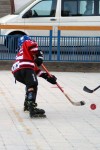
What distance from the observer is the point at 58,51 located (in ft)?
50.5

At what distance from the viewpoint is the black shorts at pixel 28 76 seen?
8781 millimetres

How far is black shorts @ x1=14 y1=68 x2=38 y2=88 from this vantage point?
8781 millimetres

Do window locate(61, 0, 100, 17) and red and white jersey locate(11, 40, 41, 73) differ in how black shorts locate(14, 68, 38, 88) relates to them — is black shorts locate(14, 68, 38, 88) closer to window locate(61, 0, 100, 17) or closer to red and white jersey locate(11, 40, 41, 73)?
red and white jersey locate(11, 40, 41, 73)

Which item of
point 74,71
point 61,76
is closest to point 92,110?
point 61,76

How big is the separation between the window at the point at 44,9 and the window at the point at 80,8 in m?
0.32

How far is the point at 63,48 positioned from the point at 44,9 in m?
2.37

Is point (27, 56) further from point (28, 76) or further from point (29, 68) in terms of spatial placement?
point (28, 76)

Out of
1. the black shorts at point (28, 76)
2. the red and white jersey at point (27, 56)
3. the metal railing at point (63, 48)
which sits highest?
the red and white jersey at point (27, 56)

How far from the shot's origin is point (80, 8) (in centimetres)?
1744

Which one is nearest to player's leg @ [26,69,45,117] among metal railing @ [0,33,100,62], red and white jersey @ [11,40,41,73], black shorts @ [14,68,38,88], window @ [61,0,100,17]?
black shorts @ [14,68,38,88]

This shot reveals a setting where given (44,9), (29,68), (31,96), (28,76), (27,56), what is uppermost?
(44,9)

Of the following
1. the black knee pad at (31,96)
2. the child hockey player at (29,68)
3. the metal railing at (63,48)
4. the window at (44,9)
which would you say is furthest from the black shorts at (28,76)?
the window at (44,9)

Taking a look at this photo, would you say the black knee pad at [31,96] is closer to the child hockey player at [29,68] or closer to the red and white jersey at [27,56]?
the child hockey player at [29,68]

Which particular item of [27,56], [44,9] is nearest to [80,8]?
[44,9]
